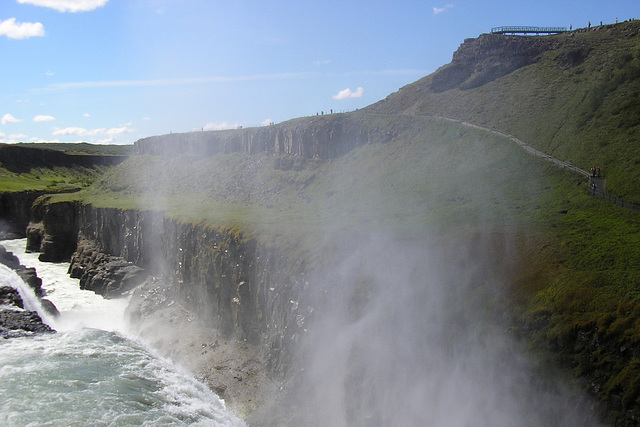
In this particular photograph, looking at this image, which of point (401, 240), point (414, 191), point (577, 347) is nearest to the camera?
point (577, 347)

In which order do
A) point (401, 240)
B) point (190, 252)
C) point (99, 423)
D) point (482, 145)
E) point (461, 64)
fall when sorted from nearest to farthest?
point (99, 423), point (401, 240), point (190, 252), point (482, 145), point (461, 64)

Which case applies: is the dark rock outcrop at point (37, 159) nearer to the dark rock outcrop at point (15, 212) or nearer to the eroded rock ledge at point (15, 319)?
the dark rock outcrop at point (15, 212)

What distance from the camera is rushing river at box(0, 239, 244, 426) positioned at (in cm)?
1955

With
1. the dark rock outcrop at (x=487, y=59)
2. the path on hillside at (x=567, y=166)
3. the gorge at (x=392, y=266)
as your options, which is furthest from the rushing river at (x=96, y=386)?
the dark rock outcrop at (x=487, y=59)

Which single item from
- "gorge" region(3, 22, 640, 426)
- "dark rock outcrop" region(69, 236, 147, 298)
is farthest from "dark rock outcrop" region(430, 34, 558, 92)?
"dark rock outcrop" region(69, 236, 147, 298)

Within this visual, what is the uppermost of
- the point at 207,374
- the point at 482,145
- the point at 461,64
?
the point at 461,64

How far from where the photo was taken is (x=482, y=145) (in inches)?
1922

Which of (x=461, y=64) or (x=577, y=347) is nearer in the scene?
(x=577, y=347)

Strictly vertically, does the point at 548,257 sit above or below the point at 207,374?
above

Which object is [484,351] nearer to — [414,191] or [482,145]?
[414,191]

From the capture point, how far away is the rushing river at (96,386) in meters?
19.5

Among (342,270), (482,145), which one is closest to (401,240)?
(342,270)

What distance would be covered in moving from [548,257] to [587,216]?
748cm

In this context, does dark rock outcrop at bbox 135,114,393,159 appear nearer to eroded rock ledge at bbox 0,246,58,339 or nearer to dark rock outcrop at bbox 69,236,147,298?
dark rock outcrop at bbox 69,236,147,298
